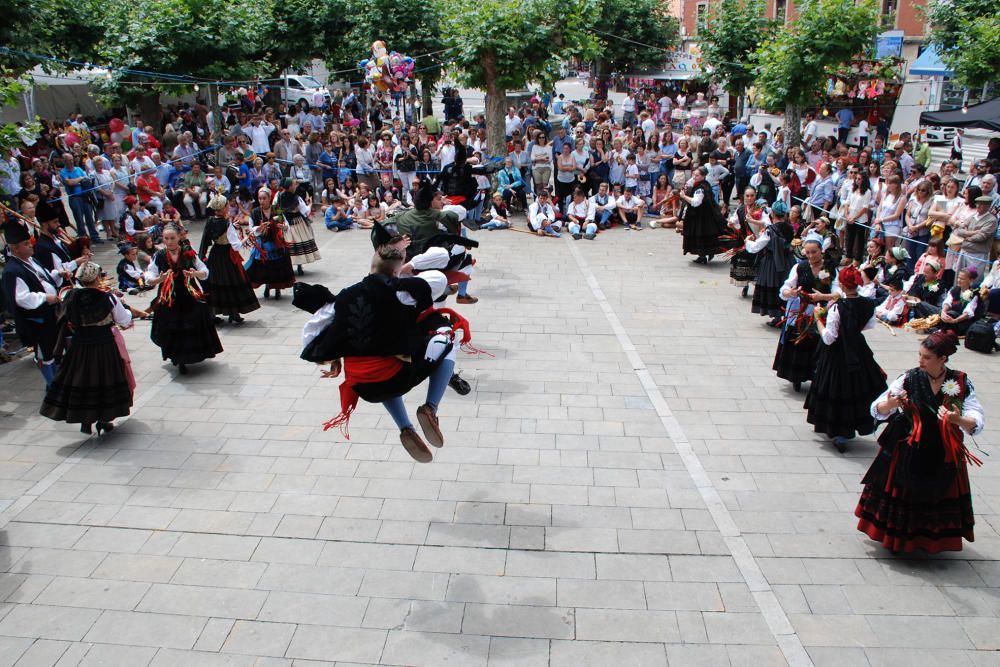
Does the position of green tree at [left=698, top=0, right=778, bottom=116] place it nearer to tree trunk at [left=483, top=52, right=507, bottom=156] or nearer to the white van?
tree trunk at [left=483, top=52, right=507, bottom=156]

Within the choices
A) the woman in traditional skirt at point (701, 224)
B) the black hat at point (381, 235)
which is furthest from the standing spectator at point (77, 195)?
the woman in traditional skirt at point (701, 224)

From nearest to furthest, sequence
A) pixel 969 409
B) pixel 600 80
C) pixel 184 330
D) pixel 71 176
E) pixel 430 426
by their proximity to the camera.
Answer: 1. pixel 969 409
2. pixel 430 426
3. pixel 184 330
4. pixel 71 176
5. pixel 600 80

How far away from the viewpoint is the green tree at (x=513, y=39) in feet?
55.3

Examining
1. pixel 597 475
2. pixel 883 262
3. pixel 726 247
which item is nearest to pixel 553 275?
pixel 726 247

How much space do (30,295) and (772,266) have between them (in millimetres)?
8483

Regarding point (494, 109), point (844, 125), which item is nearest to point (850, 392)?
point (494, 109)

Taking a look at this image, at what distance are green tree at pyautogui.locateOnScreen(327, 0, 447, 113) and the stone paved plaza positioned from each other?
54.0ft

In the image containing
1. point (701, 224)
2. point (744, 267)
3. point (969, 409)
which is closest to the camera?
point (969, 409)

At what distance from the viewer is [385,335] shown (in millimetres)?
5316

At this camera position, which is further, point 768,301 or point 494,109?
point 494,109

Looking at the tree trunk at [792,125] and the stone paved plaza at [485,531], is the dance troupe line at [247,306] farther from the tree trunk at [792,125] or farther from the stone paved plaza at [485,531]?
the tree trunk at [792,125]

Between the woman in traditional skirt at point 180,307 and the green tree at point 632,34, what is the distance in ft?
114

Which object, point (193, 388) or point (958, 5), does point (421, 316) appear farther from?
point (958, 5)

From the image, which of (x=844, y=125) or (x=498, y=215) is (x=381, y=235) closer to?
(x=498, y=215)
